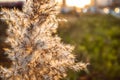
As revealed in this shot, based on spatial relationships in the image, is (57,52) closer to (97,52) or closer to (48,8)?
(48,8)

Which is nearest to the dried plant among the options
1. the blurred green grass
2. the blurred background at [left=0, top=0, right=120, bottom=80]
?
the blurred background at [left=0, top=0, right=120, bottom=80]

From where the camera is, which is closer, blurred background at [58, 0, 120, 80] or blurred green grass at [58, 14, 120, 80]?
blurred background at [58, 0, 120, 80]

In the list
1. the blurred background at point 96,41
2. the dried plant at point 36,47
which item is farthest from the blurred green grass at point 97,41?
the dried plant at point 36,47

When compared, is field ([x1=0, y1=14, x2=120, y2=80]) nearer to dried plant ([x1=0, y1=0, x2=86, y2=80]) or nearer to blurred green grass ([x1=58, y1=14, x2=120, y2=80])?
blurred green grass ([x1=58, y1=14, x2=120, y2=80])

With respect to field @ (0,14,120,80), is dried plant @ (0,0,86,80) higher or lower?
lower

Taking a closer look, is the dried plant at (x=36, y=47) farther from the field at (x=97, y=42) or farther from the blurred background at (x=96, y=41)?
the field at (x=97, y=42)

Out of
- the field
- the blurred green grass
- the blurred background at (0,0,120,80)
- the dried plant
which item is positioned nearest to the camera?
the dried plant

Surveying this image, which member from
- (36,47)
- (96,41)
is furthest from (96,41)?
→ (36,47)
